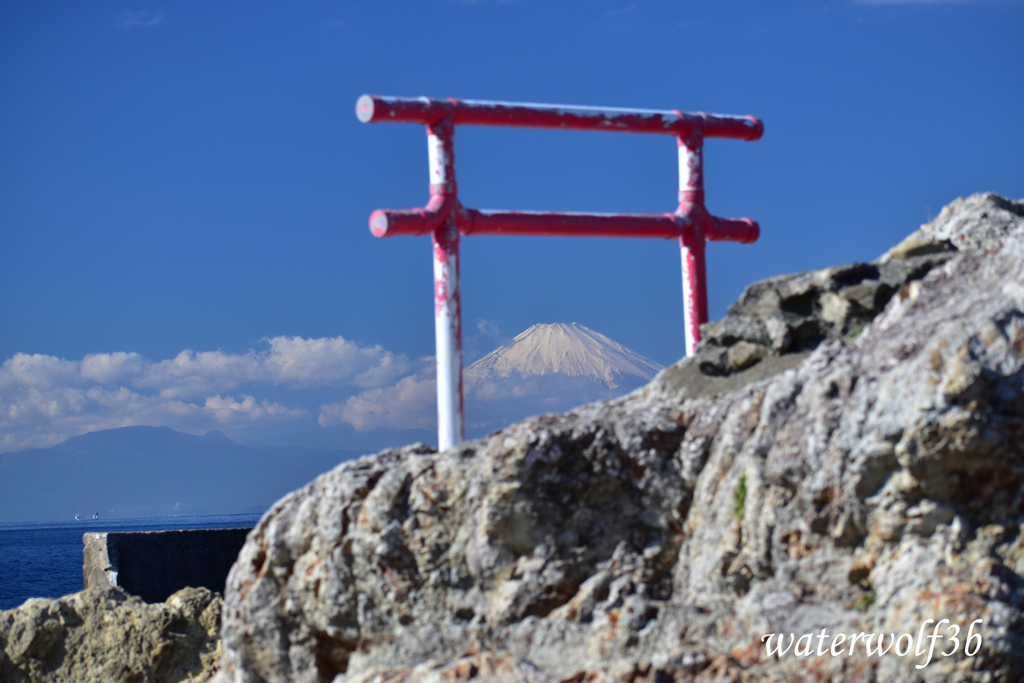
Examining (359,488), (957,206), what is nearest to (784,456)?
(359,488)

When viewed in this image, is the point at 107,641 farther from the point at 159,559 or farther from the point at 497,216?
the point at 497,216

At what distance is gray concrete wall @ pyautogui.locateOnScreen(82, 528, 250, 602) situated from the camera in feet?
43.6

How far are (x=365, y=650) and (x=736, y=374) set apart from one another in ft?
8.99

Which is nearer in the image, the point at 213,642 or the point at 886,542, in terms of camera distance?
the point at 886,542

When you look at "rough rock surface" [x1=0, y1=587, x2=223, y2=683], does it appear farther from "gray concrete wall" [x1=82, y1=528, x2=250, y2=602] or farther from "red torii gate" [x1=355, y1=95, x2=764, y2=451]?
"gray concrete wall" [x1=82, y1=528, x2=250, y2=602]

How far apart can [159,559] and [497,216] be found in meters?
7.74

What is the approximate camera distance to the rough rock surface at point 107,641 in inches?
352

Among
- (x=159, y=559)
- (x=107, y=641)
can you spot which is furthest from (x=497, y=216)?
(x=159, y=559)

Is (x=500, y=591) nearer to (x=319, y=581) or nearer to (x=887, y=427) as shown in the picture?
(x=319, y=581)

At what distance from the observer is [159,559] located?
1385 centimetres

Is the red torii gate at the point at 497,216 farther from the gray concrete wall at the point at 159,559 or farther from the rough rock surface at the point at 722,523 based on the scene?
the gray concrete wall at the point at 159,559

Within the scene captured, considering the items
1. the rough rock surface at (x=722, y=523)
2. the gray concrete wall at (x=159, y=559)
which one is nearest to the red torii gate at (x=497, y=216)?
the rough rock surface at (x=722, y=523)

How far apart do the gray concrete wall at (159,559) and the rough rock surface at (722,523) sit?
7.77 meters

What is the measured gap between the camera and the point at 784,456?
4785 mm
